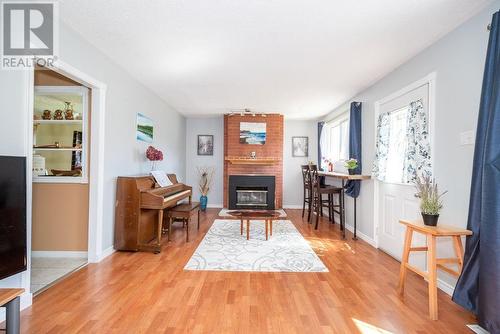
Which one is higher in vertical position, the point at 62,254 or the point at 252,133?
the point at 252,133

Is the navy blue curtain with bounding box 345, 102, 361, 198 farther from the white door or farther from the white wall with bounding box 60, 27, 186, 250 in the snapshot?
the white wall with bounding box 60, 27, 186, 250

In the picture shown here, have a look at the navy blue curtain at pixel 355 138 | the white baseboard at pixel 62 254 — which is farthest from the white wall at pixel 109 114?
the navy blue curtain at pixel 355 138

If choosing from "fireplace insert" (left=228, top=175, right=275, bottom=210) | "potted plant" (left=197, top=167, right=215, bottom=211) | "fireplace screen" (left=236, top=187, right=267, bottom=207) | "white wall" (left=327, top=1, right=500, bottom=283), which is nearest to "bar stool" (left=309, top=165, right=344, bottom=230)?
"fireplace insert" (left=228, top=175, right=275, bottom=210)

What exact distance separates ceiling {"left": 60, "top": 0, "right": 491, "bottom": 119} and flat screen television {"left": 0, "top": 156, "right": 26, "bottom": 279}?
1354 mm

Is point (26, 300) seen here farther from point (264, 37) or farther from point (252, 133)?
point (252, 133)

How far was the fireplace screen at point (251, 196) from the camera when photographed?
20.0 feet

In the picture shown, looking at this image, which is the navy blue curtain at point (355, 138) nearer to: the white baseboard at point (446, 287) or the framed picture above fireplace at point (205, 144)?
the white baseboard at point (446, 287)

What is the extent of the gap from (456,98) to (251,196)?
14.9ft

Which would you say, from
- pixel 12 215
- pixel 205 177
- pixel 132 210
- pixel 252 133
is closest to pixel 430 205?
pixel 12 215

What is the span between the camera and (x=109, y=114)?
297 cm

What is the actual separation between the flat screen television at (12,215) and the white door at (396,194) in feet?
11.4

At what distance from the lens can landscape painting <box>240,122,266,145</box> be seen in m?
6.10

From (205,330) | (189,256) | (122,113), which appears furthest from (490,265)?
(122,113)

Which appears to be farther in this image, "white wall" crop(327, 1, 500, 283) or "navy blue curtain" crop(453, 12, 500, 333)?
"white wall" crop(327, 1, 500, 283)
